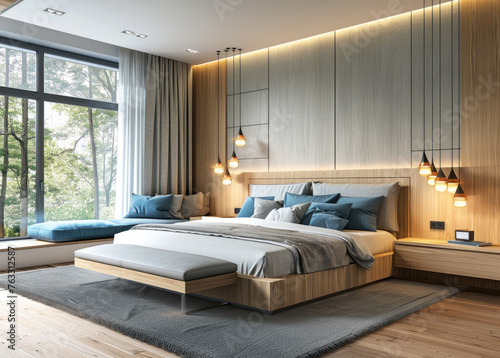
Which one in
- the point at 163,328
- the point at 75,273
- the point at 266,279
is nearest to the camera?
the point at 163,328

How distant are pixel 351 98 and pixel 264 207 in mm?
1502

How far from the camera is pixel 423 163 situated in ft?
13.8

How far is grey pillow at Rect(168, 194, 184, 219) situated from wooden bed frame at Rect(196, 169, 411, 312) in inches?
72.4

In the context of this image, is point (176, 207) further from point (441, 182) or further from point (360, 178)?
point (441, 182)

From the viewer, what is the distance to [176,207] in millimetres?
5992

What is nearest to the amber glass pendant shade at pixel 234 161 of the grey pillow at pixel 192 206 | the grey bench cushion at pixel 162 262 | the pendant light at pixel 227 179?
the pendant light at pixel 227 179

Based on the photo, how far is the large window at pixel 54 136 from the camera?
5219mm

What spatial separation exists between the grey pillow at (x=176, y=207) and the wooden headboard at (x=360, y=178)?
3.22 feet

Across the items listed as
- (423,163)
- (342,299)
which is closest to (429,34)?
(423,163)

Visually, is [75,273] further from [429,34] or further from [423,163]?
[429,34]

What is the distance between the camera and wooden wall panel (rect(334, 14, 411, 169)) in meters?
4.65

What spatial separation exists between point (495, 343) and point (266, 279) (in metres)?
1.37

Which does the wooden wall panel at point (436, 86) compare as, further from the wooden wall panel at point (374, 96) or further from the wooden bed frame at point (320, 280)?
the wooden bed frame at point (320, 280)

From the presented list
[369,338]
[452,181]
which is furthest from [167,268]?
[452,181]
